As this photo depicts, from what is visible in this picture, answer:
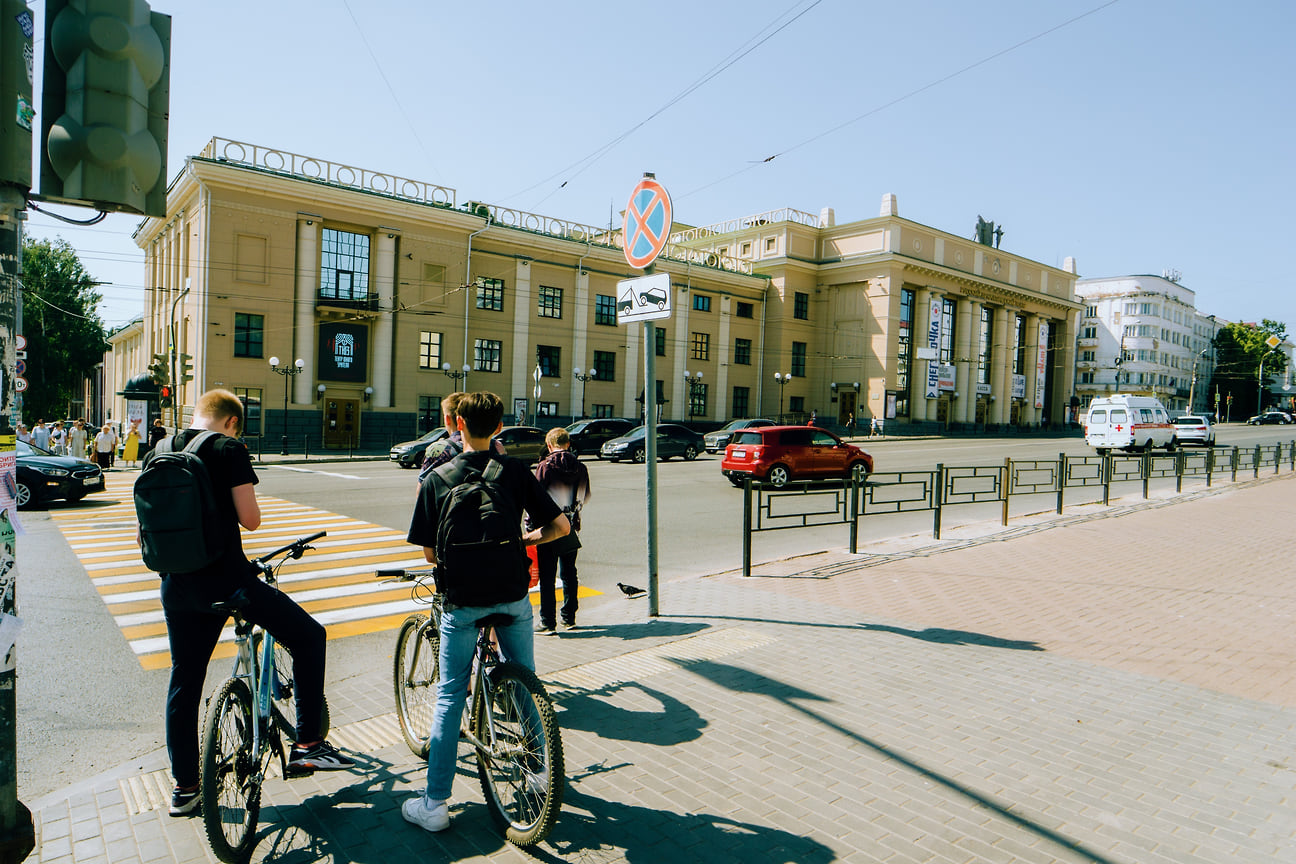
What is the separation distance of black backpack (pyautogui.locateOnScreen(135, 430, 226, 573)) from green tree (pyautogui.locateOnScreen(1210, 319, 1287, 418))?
122991 millimetres

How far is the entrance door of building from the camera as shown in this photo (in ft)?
109

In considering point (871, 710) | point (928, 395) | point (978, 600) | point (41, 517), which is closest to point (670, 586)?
point (978, 600)

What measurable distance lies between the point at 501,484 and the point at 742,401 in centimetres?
4928

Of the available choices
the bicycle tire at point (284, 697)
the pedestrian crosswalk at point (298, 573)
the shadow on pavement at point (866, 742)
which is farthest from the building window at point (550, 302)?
the bicycle tire at point (284, 697)

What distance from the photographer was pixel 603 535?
39.0 ft

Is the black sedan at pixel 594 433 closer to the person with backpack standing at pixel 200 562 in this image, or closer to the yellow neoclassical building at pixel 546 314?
the yellow neoclassical building at pixel 546 314

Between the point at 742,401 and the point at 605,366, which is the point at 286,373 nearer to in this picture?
the point at 605,366

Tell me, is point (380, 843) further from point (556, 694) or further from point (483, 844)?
point (556, 694)

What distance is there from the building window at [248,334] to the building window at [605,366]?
17.5 m

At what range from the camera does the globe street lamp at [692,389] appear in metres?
47.7

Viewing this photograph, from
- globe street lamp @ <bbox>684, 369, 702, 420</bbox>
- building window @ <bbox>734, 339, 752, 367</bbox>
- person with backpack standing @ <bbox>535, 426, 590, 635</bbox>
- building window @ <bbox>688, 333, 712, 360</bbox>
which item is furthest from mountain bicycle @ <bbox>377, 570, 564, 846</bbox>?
Result: building window @ <bbox>734, 339, 752, 367</bbox>

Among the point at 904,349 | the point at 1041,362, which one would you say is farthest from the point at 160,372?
the point at 1041,362

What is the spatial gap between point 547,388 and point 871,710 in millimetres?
37330

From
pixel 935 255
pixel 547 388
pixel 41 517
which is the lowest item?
pixel 41 517
